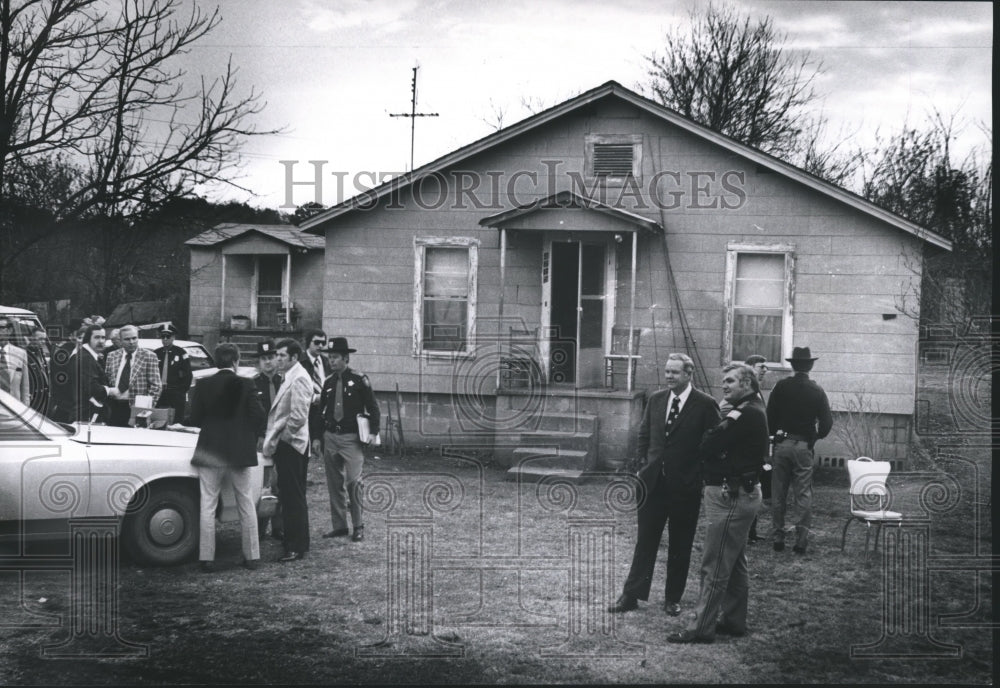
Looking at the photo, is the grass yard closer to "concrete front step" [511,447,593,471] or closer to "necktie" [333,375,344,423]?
"necktie" [333,375,344,423]

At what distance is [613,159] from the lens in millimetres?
14828

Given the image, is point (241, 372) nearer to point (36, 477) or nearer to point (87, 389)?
point (87, 389)

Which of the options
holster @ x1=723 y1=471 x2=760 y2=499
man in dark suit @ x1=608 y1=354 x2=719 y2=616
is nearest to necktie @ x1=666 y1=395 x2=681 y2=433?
man in dark suit @ x1=608 y1=354 x2=719 y2=616

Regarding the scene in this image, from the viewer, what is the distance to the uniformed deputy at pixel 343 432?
9.01 m

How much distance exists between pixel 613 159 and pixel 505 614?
376 inches

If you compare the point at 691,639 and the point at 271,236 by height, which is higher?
the point at 271,236

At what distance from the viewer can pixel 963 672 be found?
228 inches

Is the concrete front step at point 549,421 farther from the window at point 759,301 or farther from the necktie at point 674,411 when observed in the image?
the necktie at point 674,411

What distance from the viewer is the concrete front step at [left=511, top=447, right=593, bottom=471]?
13172 millimetres

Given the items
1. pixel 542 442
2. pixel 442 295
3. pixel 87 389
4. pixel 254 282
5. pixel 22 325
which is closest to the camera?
pixel 87 389

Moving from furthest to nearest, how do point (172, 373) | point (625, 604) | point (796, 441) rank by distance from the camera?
point (172, 373), point (796, 441), point (625, 604)

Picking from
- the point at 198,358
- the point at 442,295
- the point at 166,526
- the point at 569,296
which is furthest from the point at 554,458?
the point at 198,358

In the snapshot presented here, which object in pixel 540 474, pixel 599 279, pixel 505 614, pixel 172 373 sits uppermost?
pixel 599 279

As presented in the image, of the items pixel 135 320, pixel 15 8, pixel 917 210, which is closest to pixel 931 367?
pixel 917 210
